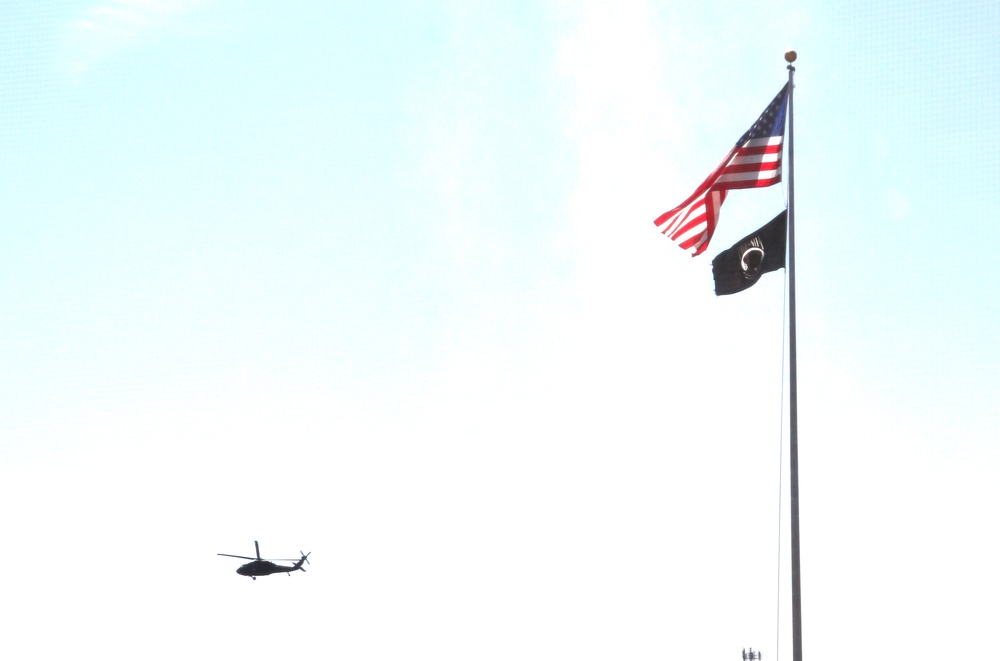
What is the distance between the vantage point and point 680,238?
25.6 metres

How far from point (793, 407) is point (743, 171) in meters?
5.60

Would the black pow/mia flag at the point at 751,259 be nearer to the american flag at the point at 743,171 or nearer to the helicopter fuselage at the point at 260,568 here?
the american flag at the point at 743,171

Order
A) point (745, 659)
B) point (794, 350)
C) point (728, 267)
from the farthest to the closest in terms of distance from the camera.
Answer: point (745, 659) → point (728, 267) → point (794, 350)

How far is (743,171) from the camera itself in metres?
24.5

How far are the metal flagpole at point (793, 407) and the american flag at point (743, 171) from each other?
28.0 inches

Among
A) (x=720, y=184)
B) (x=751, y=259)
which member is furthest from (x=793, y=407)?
(x=720, y=184)

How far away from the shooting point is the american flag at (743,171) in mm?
24297

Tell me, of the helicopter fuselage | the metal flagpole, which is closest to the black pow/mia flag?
the metal flagpole

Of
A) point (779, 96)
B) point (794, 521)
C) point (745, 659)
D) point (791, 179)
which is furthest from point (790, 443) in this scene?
point (745, 659)

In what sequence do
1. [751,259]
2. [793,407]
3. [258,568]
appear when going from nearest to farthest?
1. [793,407]
2. [751,259]
3. [258,568]

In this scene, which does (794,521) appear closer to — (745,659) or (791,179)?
(791,179)

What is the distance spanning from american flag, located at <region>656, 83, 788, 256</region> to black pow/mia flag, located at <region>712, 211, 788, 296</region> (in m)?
1.02

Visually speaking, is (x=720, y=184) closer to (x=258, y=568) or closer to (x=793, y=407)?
(x=793, y=407)

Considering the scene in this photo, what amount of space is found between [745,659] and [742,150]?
59489 mm
